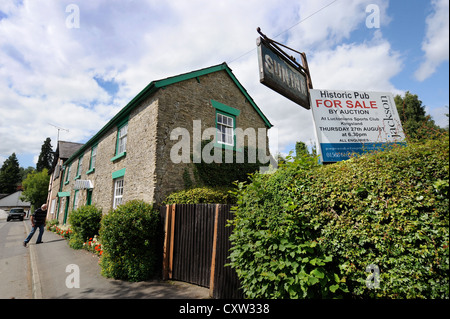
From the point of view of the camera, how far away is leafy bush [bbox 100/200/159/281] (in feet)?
20.6

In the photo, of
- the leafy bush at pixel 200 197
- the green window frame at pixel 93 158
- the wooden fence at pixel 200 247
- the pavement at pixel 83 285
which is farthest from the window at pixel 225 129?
the green window frame at pixel 93 158

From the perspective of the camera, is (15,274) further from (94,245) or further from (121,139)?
(121,139)

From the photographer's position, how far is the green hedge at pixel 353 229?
2381mm

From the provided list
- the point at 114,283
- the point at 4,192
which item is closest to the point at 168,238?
the point at 114,283

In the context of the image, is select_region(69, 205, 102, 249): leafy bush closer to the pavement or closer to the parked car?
the pavement

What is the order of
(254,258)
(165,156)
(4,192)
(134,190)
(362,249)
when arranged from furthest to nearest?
(4,192)
(134,190)
(165,156)
(254,258)
(362,249)

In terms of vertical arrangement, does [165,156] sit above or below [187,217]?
above

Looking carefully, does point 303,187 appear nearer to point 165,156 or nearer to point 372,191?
point 372,191

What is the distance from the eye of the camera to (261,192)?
389 centimetres

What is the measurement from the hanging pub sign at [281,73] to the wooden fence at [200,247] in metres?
3.00

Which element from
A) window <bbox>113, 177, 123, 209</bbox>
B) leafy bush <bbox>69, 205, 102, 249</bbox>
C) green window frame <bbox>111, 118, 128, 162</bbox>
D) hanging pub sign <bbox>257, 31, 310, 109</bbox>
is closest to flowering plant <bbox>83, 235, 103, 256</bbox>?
leafy bush <bbox>69, 205, 102, 249</bbox>

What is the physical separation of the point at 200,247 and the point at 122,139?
8078 mm

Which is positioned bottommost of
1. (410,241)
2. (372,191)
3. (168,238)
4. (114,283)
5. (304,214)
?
(114,283)
